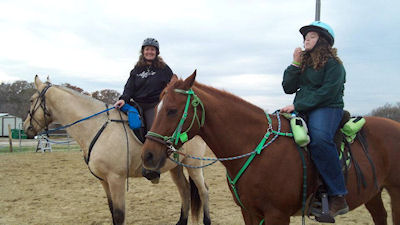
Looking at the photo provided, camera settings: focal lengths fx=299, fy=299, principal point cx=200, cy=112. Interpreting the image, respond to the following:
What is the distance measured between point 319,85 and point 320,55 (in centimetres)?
29

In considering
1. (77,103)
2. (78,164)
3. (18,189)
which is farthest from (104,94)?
(77,103)

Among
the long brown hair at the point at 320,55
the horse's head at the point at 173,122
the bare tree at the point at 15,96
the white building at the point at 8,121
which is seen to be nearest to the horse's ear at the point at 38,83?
the horse's head at the point at 173,122

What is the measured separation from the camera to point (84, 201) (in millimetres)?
7570

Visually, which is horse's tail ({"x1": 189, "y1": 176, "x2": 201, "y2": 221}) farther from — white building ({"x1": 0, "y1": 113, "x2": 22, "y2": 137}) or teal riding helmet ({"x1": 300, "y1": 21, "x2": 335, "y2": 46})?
white building ({"x1": 0, "y1": 113, "x2": 22, "y2": 137})

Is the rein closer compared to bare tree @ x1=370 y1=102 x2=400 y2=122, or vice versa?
the rein

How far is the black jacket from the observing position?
4.94 meters

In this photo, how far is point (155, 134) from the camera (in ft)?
8.38

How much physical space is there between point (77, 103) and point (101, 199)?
382 centimetres

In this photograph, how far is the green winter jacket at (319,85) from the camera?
2.85 m

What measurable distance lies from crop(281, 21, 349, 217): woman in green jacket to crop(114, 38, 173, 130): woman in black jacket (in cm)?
239

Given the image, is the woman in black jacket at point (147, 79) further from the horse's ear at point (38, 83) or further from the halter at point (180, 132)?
the halter at point (180, 132)

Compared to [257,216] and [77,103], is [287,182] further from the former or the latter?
[77,103]

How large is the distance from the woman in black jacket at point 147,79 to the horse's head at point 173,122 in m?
2.27

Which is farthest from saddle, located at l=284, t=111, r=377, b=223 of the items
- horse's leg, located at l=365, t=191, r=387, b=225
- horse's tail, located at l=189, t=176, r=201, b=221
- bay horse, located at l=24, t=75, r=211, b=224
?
horse's tail, located at l=189, t=176, r=201, b=221
